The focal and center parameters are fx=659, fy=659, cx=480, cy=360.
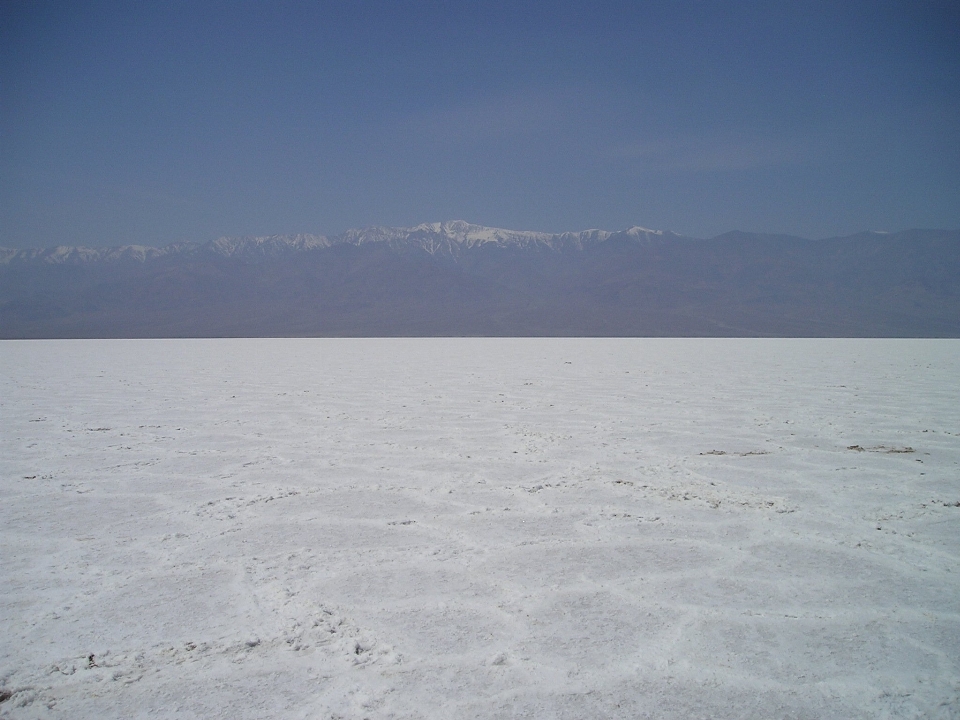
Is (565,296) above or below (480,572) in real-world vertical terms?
above

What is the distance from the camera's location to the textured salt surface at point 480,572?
1.53 meters

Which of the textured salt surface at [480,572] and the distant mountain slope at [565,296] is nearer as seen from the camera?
the textured salt surface at [480,572]

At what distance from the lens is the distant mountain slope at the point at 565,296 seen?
11494 centimetres

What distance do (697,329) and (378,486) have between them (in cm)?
10746

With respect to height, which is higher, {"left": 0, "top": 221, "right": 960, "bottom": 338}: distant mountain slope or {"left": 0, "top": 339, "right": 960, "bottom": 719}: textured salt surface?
{"left": 0, "top": 221, "right": 960, "bottom": 338}: distant mountain slope

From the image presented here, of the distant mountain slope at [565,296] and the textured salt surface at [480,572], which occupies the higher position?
the distant mountain slope at [565,296]

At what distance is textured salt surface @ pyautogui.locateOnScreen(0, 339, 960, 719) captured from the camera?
153cm

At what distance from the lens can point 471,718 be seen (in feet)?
4.63

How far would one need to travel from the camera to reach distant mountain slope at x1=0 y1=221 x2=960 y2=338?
11494 cm

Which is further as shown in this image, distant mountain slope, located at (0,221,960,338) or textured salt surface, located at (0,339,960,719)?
distant mountain slope, located at (0,221,960,338)

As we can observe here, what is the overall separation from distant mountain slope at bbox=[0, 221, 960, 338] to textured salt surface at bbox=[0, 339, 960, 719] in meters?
94.4

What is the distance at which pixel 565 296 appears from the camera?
163 m

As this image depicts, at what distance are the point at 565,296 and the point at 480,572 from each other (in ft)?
536

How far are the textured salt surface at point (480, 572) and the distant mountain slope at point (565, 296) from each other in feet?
310
